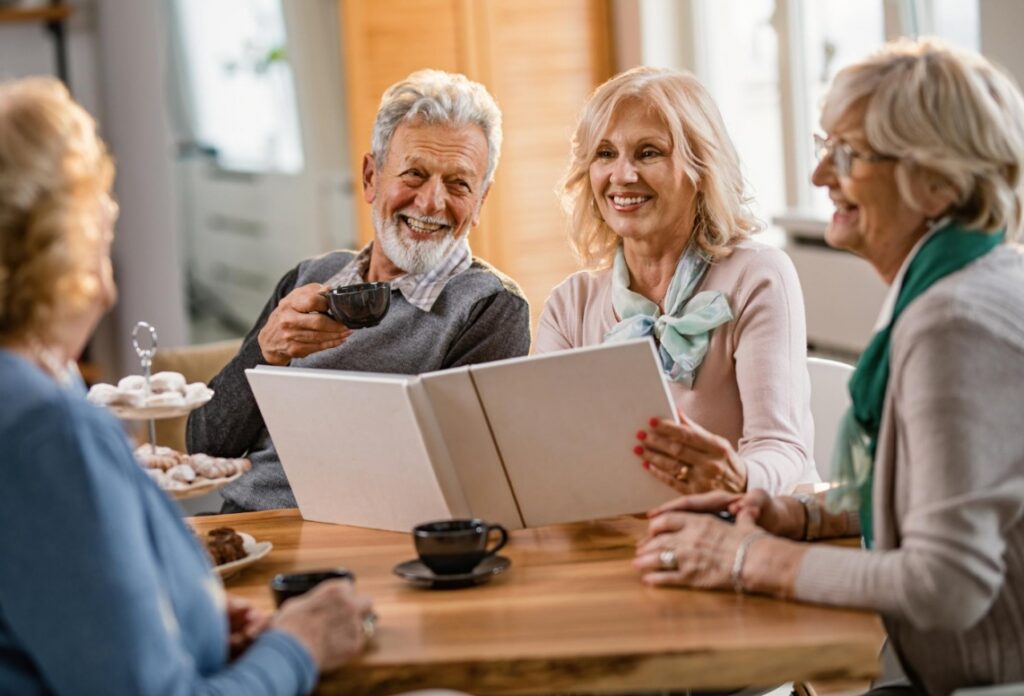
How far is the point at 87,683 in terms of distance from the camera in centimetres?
117

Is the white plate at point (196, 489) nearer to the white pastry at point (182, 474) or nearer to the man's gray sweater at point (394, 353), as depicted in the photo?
the white pastry at point (182, 474)

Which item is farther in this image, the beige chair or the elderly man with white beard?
the beige chair

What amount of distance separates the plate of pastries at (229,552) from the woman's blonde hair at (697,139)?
0.93 metres

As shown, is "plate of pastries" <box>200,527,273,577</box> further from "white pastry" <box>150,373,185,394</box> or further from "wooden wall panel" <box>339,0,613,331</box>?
"wooden wall panel" <box>339,0,613,331</box>

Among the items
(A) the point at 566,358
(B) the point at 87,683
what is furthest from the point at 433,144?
(B) the point at 87,683

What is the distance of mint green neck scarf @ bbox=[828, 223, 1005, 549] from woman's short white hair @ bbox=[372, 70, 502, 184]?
3.37 ft

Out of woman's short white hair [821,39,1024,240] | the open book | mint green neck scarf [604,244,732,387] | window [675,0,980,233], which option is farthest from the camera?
window [675,0,980,233]

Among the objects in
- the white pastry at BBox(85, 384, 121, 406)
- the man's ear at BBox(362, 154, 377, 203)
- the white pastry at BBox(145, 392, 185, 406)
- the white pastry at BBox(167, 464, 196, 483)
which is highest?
the man's ear at BBox(362, 154, 377, 203)

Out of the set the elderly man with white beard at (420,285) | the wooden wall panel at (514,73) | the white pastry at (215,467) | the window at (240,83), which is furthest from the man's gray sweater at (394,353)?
the window at (240,83)

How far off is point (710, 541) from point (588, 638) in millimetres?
235

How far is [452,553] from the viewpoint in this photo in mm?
1574

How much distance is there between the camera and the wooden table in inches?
53.1

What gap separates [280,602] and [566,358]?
18.4 inches

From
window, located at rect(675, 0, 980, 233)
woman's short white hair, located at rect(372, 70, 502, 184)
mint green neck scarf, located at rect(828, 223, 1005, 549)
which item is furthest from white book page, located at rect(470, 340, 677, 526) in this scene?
window, located at rect(675, 0, 980, 233)
